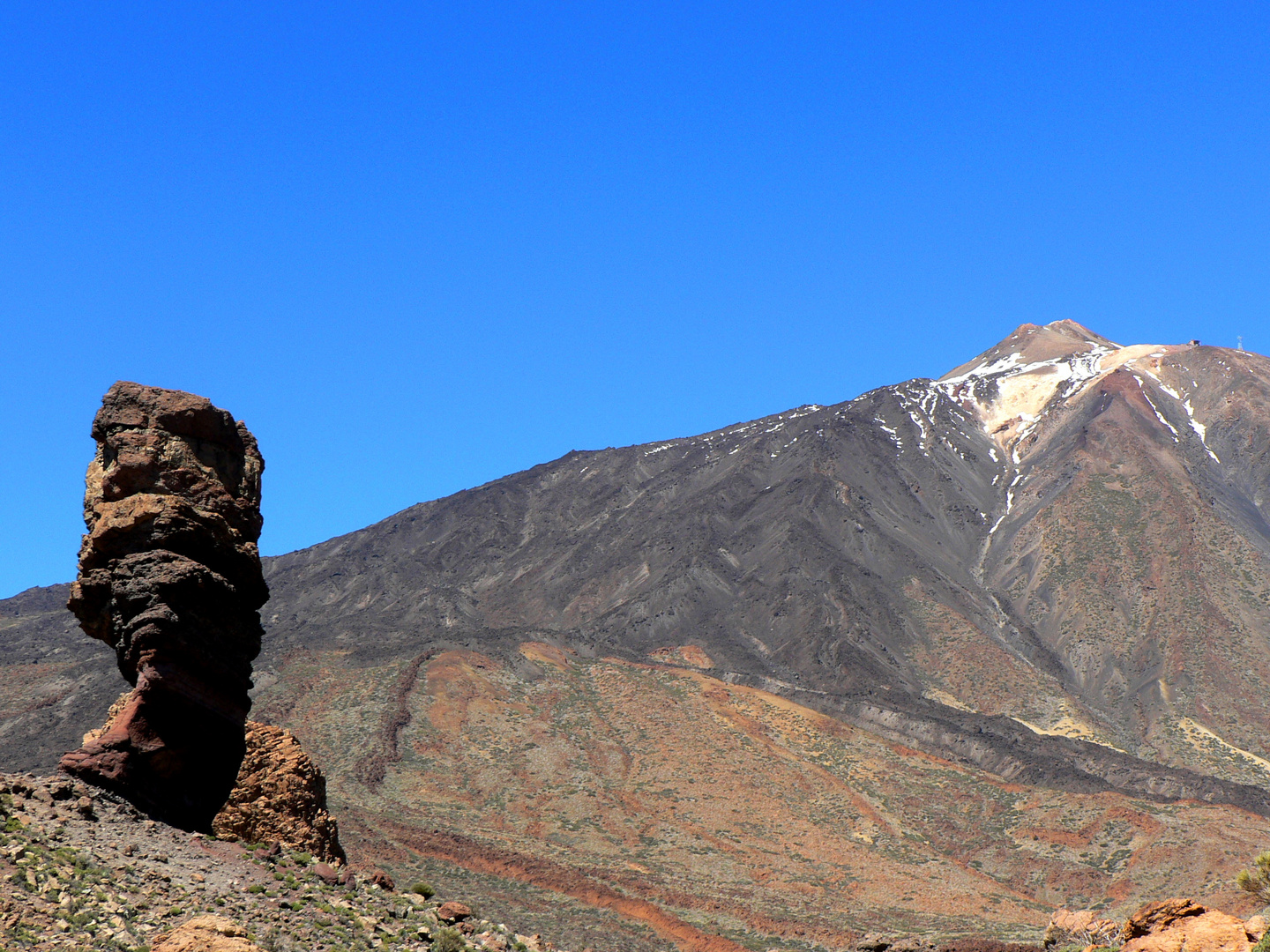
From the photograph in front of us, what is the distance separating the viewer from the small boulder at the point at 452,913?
16747mm

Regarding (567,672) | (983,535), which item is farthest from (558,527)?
(567,672)

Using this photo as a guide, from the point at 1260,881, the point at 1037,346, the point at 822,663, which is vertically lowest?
the point at 1260,881

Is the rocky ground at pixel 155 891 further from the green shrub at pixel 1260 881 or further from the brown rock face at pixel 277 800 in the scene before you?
the green shrub at pixel 1260 881

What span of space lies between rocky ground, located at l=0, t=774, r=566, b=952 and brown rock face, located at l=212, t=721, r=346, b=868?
4.32 feet

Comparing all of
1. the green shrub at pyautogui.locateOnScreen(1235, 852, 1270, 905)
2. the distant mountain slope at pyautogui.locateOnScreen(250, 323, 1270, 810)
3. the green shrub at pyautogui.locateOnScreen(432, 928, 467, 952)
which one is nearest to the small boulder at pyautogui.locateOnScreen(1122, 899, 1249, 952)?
the green shrub at pyautogui.locateOnScreen(1235, 852, 1270, 905)

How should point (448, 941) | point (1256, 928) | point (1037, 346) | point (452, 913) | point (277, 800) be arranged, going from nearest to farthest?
1. point (1256, 928)
2. point (448, 941)
3. point (452, 913)
4. point (277, 800)
5. point (1037, 346)

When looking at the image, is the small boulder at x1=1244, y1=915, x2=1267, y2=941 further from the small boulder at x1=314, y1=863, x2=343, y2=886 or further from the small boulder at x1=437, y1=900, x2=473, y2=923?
the small boulder at x1=314, y1=863, x2=343, y2=886

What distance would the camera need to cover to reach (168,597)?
16.1m

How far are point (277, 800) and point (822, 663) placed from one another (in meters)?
72.5

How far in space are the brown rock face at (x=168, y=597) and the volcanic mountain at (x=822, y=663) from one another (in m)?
19.6

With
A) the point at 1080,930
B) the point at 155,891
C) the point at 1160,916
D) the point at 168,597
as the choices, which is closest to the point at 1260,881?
the point at 1080,930

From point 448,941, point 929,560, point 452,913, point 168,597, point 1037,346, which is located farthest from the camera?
point 1037,346

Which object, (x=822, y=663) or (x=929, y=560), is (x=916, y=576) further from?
(x=822, y=663)

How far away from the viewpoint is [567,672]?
68.4 metres
